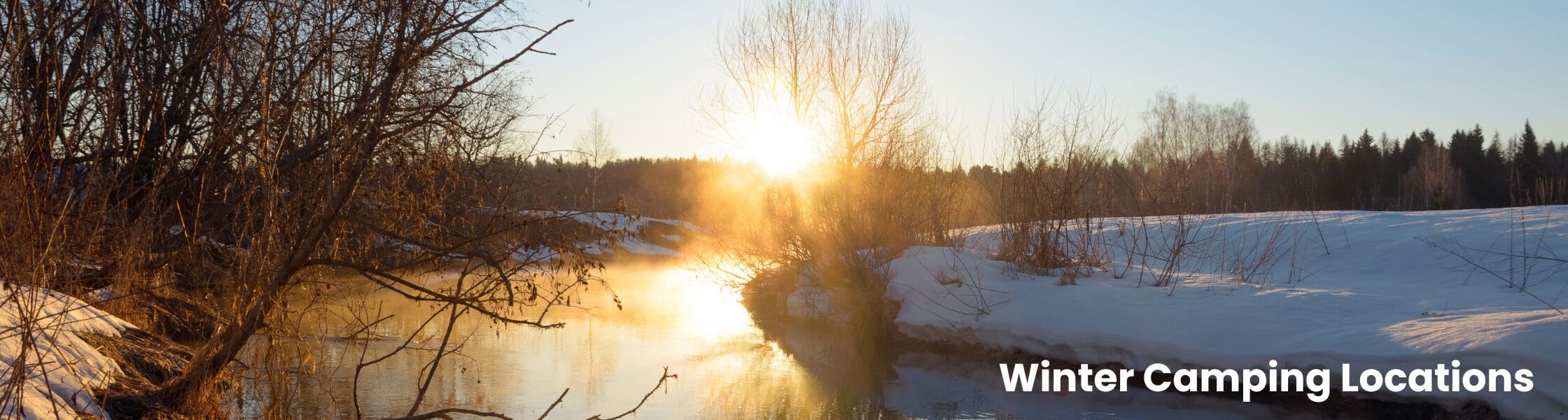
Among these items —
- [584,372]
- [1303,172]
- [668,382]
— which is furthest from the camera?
[1303,172]

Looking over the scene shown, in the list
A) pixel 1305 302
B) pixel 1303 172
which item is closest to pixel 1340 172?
pixel 1303 172

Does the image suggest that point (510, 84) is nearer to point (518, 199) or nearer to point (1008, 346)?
point (518, 199)

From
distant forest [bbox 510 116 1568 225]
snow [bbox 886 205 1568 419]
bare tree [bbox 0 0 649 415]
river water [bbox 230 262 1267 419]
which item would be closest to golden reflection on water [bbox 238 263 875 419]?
river water [bbox 230 262 1267 419]

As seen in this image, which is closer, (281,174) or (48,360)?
(48,360)

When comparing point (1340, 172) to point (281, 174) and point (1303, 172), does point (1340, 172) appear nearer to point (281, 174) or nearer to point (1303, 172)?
point (1303, 172)

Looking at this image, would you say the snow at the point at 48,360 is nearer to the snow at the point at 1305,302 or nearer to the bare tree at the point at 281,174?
the bare tree at the point at 281,174

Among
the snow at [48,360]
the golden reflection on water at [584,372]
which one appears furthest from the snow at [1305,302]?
the snow at [48,360]

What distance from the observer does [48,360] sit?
3.81m

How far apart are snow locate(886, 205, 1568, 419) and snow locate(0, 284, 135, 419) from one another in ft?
24.4

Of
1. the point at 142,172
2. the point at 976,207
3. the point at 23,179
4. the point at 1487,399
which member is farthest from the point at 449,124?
the point at 976,207

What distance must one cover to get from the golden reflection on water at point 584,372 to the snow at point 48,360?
2.91 ft

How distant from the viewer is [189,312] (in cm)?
578

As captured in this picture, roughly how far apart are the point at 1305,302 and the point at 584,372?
6578 mm

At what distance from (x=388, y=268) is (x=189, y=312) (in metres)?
2.18
